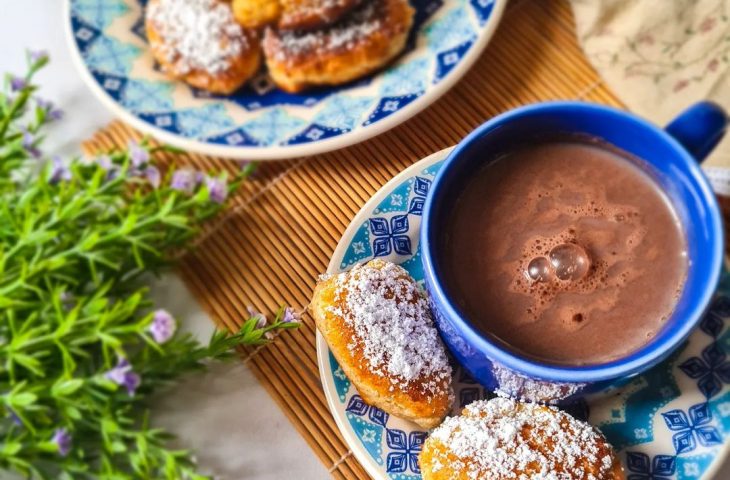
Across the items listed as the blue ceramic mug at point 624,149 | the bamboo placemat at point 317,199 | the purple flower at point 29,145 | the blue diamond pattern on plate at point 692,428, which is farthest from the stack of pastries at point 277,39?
the blue diamond pattern on plate at point 692,428

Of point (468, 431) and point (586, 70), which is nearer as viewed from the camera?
point (468, 431)

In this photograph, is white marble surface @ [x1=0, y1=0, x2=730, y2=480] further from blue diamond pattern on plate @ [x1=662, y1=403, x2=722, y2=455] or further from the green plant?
blue diamond pattern on plate @ [x1=662, y1=403, x2=722, y2=455]

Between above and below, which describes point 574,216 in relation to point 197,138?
below

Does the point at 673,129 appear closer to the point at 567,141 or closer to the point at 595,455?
the point at 567,141

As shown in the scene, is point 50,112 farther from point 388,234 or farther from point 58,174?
point 388,234

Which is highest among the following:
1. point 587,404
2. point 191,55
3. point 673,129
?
point 191,55

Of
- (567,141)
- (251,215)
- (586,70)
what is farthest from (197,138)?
(586,70)
